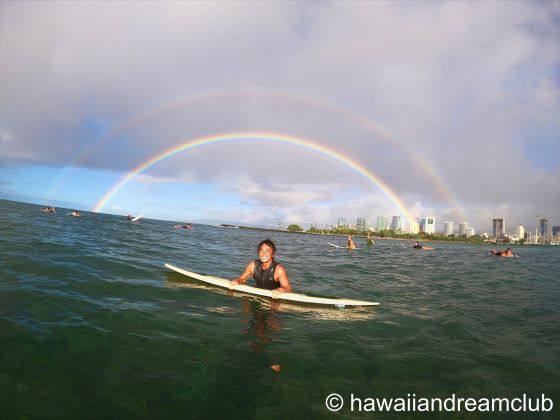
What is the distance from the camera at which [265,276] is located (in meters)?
10.4

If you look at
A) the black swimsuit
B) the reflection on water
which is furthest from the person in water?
the reflection on water

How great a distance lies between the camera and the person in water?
998 cm

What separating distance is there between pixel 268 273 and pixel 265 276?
0.17 metres

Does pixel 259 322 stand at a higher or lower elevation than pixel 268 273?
lower

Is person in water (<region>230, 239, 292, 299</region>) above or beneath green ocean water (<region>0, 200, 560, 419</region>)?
above

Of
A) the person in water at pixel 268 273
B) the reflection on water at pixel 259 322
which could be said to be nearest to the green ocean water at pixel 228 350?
the reflection on water at pixel 259 322

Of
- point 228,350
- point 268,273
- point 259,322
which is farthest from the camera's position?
point 268,273

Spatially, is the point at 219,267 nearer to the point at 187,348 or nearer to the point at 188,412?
the point at 187,348

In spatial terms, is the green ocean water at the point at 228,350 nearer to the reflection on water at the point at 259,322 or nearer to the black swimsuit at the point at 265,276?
the reflection on water at the point at 259,322

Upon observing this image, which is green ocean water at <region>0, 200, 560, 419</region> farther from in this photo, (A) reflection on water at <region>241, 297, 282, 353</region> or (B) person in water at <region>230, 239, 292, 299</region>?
(B) person in water at <region>230, 239, 292, 299</region>

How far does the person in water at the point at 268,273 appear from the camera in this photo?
998cm

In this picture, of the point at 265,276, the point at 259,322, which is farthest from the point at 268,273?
the point at 259,322

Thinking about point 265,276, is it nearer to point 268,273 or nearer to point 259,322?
point 268,273

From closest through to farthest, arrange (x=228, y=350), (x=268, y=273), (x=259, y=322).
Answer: (x=228, y=350)
(x=259, y=322)
(x=268, y=273)
